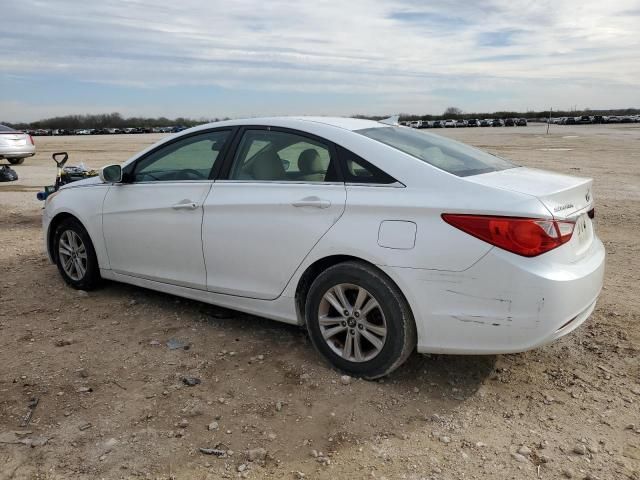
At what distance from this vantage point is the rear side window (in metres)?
3.51

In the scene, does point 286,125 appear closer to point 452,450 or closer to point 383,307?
point 383,307

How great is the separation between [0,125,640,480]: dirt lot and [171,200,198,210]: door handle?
0.95m

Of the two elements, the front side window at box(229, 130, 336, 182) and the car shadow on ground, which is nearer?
the car shadow on ground

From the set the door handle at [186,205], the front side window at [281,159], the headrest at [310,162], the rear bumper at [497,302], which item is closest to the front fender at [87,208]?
the door handle at [186,205]

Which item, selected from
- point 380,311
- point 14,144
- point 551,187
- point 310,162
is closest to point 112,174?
point 310,162

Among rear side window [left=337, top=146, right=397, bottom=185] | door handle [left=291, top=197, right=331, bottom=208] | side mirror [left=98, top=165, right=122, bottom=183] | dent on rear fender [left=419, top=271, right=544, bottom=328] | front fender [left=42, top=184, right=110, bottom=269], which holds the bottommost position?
dent on rear fender [left=419, top=271, right=544, bottom=328]

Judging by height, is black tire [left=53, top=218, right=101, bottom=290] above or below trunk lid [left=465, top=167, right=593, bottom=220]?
below

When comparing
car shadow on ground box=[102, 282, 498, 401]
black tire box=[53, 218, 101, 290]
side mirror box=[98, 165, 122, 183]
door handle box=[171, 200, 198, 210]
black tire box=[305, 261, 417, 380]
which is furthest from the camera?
black tire box=[53, 218, 101, 290]

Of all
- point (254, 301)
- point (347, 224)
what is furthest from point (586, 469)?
point (254, 301)

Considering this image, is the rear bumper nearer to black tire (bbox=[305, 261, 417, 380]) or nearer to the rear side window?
black tire (bbox=[305, 261, 417, 380])

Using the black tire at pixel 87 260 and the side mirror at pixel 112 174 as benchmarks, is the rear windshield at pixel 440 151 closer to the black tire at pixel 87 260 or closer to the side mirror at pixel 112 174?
the side mirror at pixel 112 174

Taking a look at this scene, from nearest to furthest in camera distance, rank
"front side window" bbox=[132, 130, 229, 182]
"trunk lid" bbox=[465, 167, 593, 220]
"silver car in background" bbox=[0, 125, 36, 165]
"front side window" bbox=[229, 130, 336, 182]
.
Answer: "trunk lid" bbox=[465, 167, 593, 220] → "front side window" bbox=[229, 130, 336, 182] → "front side window" bbox=[132, 130, 229, 182] → "silver car in background" bbox=[0, 125, 36, 165]

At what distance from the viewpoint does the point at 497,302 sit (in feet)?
10.2

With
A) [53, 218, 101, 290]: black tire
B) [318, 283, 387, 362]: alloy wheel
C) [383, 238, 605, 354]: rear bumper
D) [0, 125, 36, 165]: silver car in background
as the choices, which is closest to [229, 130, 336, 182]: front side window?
[318, 283, 387, 362]: alloy wheel
